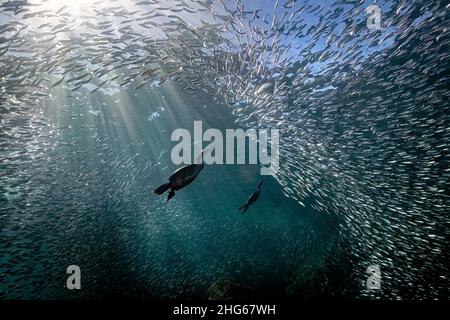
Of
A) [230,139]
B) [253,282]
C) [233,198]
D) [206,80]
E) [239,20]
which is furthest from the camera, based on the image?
[233,198]

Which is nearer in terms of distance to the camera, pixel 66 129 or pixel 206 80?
pixel 206 80

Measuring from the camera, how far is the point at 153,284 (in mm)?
16672

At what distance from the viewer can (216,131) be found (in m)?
15.5

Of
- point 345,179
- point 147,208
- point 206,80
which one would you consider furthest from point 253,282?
point 206,80

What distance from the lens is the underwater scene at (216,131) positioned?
7.44m

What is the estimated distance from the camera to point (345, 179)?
10172 mm

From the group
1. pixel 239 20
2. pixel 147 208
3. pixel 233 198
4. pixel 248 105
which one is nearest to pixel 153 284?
pixel 147 208

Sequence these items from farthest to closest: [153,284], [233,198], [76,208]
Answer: [233,198], [153,284], [76,208]

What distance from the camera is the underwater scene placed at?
7438 mm

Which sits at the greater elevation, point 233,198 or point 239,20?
point 239,20
